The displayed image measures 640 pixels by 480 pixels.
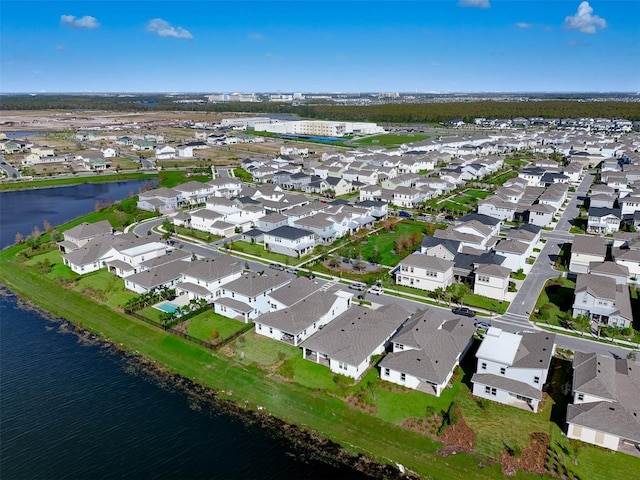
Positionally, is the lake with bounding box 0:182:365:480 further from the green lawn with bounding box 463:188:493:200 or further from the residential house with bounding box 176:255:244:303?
the green lawn with bounding box 463:188:493:200

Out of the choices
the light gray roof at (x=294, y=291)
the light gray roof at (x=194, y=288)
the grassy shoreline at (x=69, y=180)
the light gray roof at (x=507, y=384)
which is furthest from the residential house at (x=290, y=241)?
the grassy shoreline at (x=69, y=180)

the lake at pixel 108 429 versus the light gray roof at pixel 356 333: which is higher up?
the light gray roof at pixel 356 333

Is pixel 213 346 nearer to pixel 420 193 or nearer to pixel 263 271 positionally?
pixel 263 271

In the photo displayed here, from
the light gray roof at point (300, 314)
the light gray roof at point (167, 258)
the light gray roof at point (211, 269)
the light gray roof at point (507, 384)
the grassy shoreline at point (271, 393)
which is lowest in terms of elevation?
the grassy shoreline at point (271, 393)

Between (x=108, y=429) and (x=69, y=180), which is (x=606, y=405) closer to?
(x=108, y=429)

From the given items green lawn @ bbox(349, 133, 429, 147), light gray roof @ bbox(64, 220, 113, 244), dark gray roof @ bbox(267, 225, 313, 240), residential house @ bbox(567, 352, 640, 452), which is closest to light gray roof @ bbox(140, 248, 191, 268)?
dark gray roof @ bbox(267, 225, 313, 240)

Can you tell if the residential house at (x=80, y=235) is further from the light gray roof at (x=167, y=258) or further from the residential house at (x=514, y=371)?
the residential house at (x=514, y=371)
